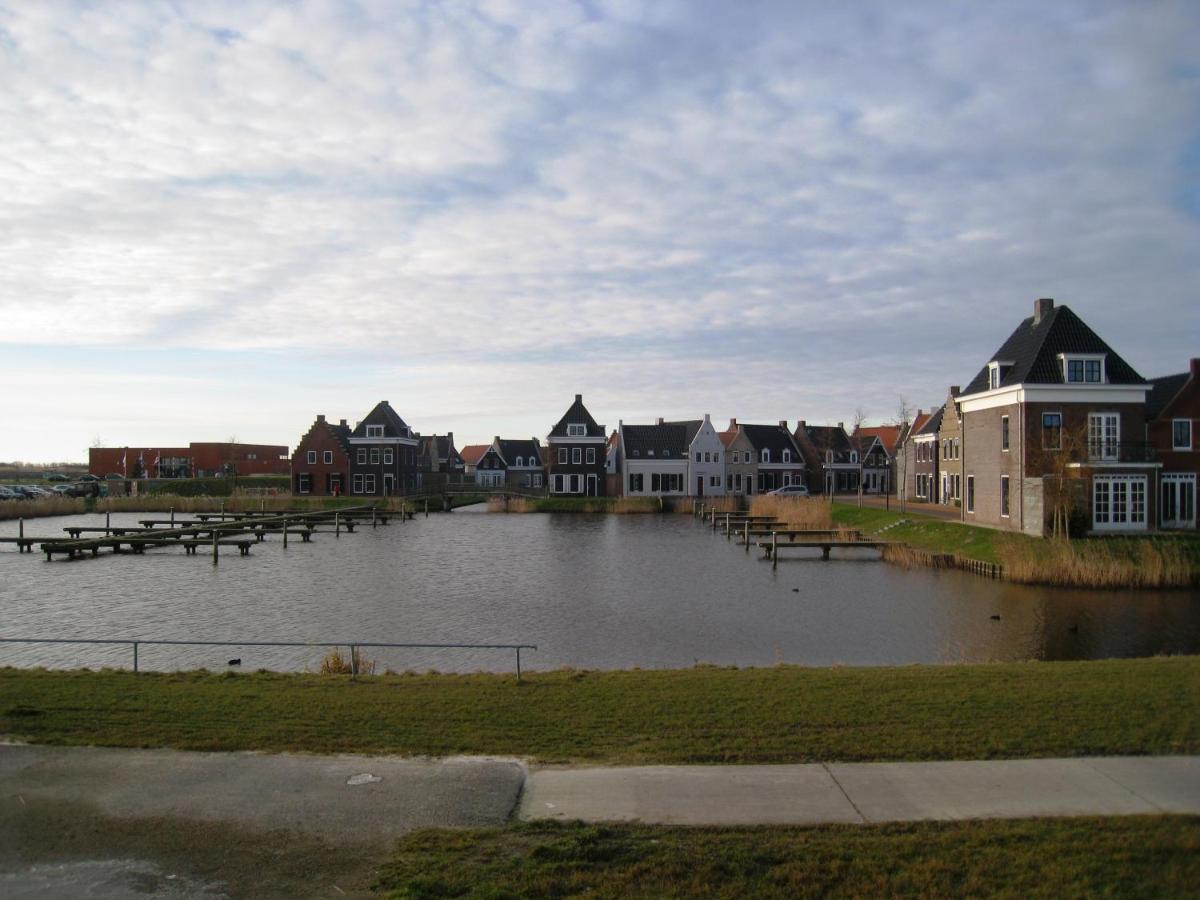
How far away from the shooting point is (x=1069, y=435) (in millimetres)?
35250

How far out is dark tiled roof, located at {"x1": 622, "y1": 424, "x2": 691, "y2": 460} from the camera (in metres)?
79.5

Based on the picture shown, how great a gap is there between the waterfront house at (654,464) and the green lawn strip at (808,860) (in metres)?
72.4

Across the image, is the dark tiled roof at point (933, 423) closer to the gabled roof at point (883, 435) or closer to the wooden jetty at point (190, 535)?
the gabled roof at point (883, 435)

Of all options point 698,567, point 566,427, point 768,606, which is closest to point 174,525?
point 566,427

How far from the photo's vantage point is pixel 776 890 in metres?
5.61

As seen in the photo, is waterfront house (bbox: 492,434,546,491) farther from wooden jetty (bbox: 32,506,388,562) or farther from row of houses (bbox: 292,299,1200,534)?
wooden jetty (bbox: 32,506,388,562)

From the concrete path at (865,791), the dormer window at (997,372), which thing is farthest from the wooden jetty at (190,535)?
the concrete path at (865,791)

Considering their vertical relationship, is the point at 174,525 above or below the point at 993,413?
below

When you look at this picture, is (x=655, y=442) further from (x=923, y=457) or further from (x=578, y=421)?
(x=923, y=457)

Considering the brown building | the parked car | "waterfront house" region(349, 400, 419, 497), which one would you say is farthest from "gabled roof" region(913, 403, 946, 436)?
A: the brown building

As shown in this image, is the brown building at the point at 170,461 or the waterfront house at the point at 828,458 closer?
the waterfront house at the point at 828,458

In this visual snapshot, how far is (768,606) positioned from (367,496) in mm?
55798

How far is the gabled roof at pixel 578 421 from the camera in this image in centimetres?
7725

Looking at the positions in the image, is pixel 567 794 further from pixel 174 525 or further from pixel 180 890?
pixel 174 525
